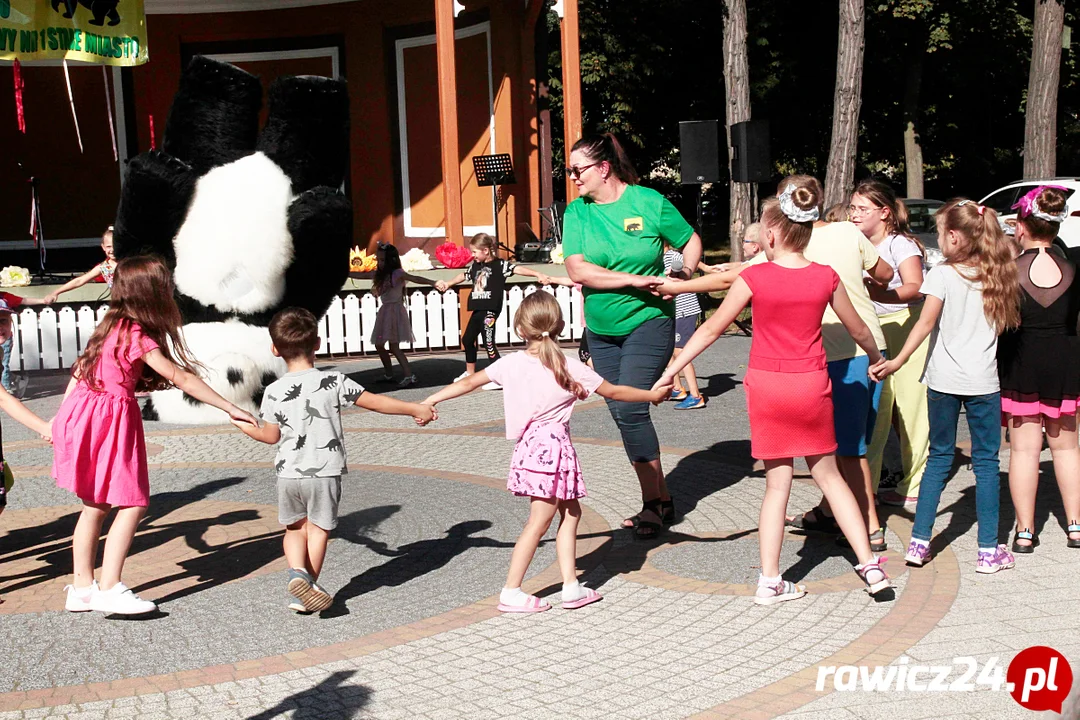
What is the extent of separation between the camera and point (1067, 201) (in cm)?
1616

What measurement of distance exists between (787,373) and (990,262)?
125cm

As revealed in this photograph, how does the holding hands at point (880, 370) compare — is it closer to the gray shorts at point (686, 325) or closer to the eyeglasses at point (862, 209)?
the eyeglasses at point (862, 209)

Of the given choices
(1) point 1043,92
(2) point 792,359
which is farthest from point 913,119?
(2) point 792,359

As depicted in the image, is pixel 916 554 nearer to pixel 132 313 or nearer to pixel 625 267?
pixel 625 267

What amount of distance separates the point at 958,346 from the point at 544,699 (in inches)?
108

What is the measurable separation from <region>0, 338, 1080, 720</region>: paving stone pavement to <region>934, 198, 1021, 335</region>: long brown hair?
3.99ft

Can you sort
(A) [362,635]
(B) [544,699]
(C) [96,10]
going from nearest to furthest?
(B) [544,699] < (A) [362,635] < (C) [96,10]

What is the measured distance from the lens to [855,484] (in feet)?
20.4

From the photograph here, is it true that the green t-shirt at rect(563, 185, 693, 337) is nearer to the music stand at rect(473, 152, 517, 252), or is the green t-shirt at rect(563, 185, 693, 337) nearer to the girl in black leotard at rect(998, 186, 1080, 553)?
the girl in black leotard at rect(998, 186, 1080, 553)

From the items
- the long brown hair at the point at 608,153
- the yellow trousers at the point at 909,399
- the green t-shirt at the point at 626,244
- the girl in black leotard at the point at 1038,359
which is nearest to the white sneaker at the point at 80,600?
the green t-shirt at the point at 626,244

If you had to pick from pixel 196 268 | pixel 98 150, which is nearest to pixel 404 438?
pixel 196 268

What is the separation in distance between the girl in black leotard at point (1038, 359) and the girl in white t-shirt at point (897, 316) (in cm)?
53

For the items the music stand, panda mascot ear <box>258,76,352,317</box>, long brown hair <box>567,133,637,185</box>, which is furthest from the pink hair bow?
the music stand

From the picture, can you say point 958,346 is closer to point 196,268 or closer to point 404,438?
point 404,438
